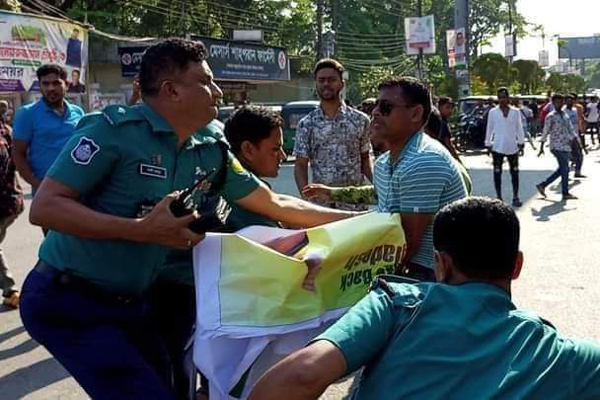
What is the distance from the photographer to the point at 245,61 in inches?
1156

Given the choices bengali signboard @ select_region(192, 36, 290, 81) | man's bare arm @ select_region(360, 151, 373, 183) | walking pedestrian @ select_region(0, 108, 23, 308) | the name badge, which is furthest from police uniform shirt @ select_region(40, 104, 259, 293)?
bengali signboard @ select_region(192, 36, 290, 81)

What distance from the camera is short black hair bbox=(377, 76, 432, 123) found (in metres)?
3.15

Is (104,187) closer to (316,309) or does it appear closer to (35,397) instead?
(316,309)

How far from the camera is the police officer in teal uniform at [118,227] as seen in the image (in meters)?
2.24

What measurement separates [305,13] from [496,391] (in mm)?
46167

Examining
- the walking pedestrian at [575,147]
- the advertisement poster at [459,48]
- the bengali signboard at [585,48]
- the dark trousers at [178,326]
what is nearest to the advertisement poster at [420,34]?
the advertisement poster at [459,48]

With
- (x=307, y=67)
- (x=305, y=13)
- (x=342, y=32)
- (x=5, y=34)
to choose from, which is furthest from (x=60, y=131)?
(x=342, y=32)

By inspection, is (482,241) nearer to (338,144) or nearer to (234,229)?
(234,229)

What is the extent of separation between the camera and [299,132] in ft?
19.3

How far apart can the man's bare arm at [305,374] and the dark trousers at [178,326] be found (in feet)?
3.58

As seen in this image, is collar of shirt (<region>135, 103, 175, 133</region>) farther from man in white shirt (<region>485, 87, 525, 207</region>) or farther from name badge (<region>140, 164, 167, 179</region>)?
man in white shirt (<region>485, 87, 525, 207</region>)

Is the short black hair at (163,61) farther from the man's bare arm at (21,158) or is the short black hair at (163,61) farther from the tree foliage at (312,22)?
the tree foliage at (312,22)

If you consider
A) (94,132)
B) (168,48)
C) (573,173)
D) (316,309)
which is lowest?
(573,173)

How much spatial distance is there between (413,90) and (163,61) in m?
1.16
